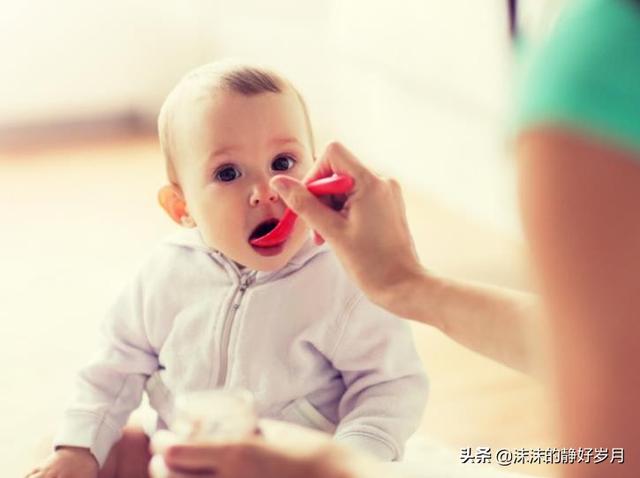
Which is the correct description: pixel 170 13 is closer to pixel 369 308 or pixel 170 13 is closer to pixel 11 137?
pixel 11 137

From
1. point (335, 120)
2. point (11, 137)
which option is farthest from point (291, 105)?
point (11, 137)

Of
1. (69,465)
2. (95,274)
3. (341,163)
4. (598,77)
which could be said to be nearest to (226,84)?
(341,163)

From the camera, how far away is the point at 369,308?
1.09 metres

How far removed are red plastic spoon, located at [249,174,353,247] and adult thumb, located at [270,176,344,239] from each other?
0.01 metres

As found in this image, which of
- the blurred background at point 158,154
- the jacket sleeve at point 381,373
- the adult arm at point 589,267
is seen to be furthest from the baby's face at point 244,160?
the adult arm at point 589,267

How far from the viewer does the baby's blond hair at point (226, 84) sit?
3.57ft

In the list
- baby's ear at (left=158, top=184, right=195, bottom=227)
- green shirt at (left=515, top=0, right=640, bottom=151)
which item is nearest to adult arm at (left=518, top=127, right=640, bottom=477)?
green shirt at (left=515, top=0, right=640, bottom=151)

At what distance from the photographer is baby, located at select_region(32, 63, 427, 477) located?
1.08 metres

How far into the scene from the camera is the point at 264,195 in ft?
3.54

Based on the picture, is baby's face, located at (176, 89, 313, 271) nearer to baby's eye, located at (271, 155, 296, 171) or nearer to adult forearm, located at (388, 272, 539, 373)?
baby's eye, located at (271, 155, 296, 171)

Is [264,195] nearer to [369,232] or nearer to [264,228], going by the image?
[264,228]

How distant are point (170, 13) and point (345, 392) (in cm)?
240

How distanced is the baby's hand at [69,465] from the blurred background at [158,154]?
0.39 metres

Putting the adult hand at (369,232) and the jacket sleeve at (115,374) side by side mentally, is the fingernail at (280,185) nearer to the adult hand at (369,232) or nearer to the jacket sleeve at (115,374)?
the adult hand at (369,232)
